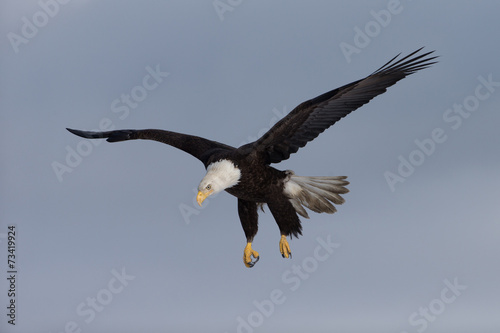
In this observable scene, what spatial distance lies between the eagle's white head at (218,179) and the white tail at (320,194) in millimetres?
1478

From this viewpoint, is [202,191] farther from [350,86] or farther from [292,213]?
[350,86]

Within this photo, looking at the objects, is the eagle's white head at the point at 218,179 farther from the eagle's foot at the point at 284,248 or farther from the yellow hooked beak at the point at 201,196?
the eagle's foot at the point at 284,248

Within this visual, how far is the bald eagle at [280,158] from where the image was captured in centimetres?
933

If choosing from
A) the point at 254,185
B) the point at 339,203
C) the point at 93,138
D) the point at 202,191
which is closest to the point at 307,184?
the point at 339,203

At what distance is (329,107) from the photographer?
9453 millimetres

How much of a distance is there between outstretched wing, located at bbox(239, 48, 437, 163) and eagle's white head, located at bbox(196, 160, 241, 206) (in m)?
A: 0.34

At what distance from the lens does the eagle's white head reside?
30.2 feet

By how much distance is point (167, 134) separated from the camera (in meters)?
10.9

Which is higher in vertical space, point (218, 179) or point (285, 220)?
point (218, 179)

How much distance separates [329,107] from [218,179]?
65.0 inches

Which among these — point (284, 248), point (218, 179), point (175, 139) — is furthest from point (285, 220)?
point (175, 139)

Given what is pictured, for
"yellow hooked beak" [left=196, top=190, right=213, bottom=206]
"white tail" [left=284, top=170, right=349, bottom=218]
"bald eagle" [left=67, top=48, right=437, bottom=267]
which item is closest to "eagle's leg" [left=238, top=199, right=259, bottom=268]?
"bald eagle" [left=67, top=48, right=437, bottom=267]

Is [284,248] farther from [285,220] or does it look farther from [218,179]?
[218,179]

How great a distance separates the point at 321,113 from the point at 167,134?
2532 millimetres
